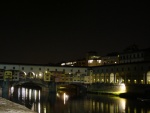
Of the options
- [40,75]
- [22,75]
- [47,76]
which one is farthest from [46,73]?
[22,75]

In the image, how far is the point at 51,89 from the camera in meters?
77.9

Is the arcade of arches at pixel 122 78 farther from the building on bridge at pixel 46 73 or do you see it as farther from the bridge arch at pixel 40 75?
the bridge arch at pixel 40 75

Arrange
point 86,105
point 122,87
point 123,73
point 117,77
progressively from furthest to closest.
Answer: point 117,77
point 123,73
point 122,87
point 86,105

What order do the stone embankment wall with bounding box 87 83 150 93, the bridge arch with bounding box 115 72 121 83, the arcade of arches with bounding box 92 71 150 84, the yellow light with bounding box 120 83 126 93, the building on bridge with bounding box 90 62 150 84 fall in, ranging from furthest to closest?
the bridge arch with bounding box 115 72 121 83 < the yellow light with bounding box 120 83 126 93 < the building on bridge with bounding box 90 62 150 84 < the arcade of arches with bounding box 92 71 150 84 < the stone embankment wall with bounding box 87 83 150 93

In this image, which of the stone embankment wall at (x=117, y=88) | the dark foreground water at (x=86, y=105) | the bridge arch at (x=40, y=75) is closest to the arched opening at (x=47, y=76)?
the bridge arch at (x=40, y=75)

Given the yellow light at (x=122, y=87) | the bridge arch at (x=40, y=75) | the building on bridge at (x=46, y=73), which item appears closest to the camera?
the yellow light at (x=122, y=87)

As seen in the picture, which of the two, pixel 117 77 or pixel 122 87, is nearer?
pixel 122 87

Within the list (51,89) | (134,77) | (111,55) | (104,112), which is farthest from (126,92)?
(111,55)

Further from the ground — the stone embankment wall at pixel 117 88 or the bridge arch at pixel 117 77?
the bridge arch at pixel 117 77

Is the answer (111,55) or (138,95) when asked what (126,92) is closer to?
(138,95)

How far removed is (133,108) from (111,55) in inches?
2741

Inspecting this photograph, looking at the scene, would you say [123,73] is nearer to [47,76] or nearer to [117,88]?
[117,88]

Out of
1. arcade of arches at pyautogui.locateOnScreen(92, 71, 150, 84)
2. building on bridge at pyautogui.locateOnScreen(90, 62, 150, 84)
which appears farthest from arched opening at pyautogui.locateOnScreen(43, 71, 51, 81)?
arcade of arches at pyautogui.locateOnScreen(92, 71, 150, 84)

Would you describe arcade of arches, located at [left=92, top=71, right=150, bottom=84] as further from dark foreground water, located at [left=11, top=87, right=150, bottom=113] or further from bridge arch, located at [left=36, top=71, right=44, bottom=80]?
bridge arch, located at [left=36, top=71, right=44, bottom=80]
